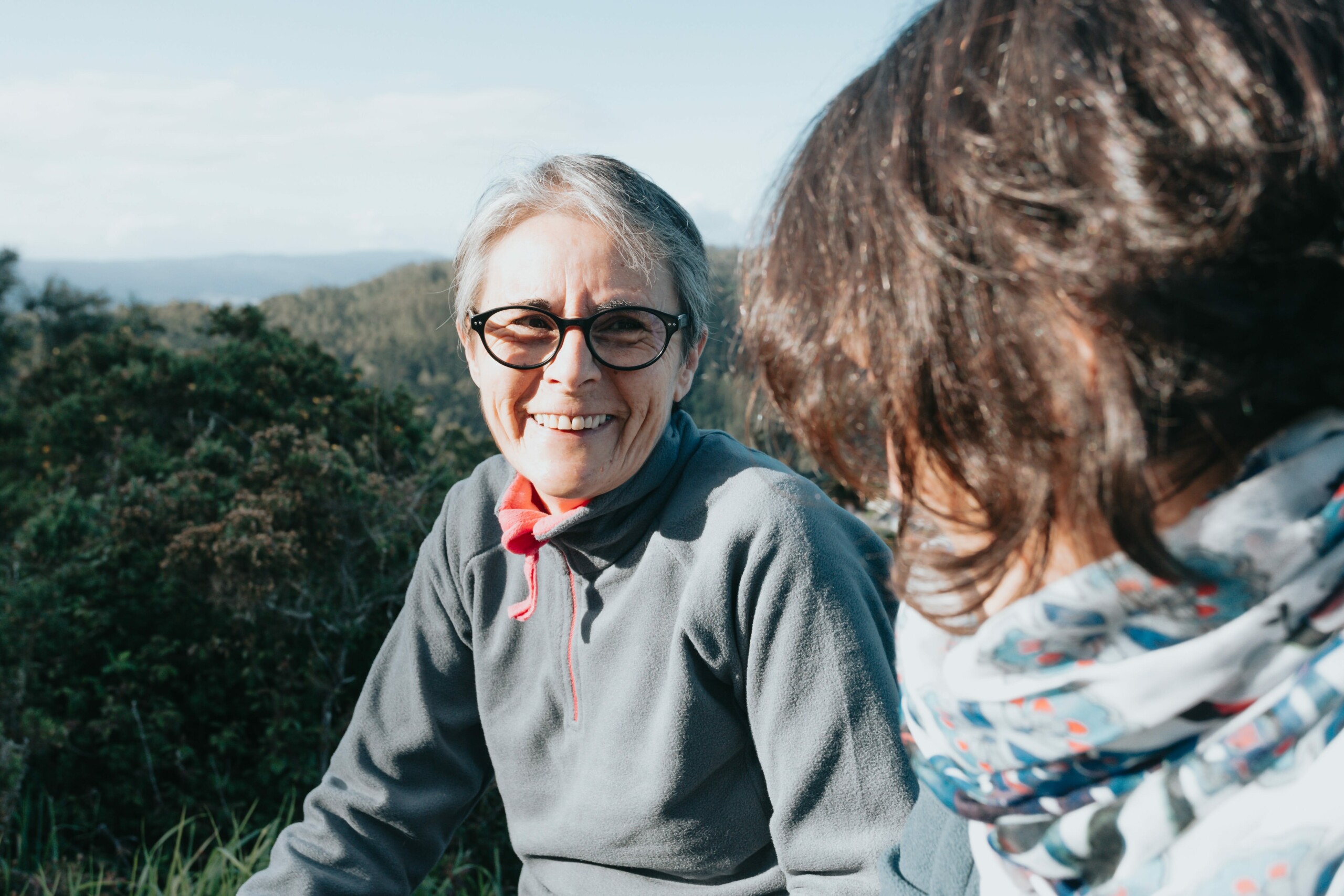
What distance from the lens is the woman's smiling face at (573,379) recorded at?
1.55 m

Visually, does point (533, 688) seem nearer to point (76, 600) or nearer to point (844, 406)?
point (844, 406)

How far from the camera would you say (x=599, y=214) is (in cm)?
154

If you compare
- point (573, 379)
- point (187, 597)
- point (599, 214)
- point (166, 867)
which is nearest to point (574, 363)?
point (573, 379)

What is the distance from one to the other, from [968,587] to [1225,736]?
9.4 inches

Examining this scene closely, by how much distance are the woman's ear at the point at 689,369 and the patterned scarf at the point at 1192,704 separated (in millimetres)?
908

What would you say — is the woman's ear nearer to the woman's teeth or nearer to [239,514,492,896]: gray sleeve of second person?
the woman's teeth

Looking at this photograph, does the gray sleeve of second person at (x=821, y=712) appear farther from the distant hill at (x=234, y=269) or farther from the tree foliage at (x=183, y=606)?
the distant hill at (x=234, y=269)

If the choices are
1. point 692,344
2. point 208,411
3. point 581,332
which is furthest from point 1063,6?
point 208,411

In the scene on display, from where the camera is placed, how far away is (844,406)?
3.05ft

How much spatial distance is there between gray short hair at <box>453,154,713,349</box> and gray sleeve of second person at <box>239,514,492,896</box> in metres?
0.56

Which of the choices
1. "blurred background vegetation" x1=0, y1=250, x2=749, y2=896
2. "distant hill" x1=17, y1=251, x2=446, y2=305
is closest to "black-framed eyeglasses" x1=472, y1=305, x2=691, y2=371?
"blurred background vegetation" x1=0, y1=250, x2=749, y2=896

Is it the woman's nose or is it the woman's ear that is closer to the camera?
the woman's nose

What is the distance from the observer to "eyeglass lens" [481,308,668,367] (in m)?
1.57

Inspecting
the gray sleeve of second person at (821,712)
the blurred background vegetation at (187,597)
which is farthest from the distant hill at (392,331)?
the gray sleeve of second person at (821,712)
